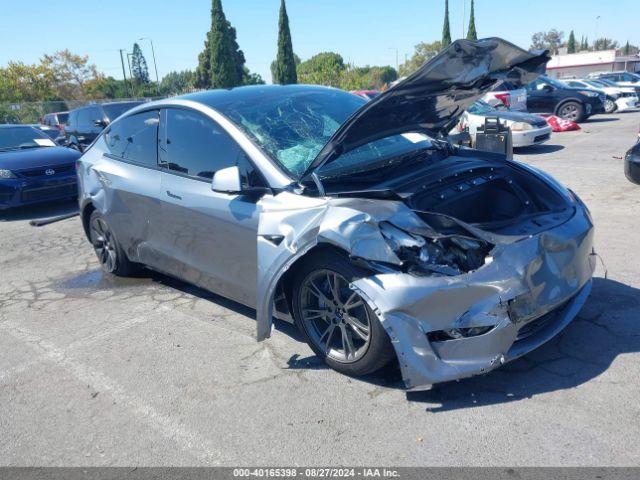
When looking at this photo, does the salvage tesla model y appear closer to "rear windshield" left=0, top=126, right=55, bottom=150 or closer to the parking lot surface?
the parking lot surface

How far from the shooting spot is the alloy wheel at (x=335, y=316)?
3.29 m

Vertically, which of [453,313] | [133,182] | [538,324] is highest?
[133,182]

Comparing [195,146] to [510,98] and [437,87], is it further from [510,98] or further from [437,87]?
[510,98]

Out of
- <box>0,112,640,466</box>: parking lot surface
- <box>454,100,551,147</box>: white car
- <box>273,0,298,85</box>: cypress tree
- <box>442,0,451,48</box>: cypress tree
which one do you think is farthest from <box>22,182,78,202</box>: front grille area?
<box>442,0,451,48</box>: cypress tree

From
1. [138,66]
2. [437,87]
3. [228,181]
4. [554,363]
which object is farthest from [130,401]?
[138,66]

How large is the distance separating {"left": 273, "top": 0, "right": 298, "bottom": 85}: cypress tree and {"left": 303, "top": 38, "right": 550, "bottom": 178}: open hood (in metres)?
48.2

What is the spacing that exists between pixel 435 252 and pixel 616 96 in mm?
22883

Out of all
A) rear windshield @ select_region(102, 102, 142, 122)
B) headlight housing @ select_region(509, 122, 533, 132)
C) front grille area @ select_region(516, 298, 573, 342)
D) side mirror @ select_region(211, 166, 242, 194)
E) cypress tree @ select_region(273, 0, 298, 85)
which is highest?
cypress tree @ select_region(273, 0, 298, 85)

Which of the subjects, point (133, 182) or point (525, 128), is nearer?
point (133, 182)

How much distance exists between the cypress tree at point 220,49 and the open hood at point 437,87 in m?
49.9

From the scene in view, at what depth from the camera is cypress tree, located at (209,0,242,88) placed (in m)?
51.8

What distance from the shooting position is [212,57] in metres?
52.6

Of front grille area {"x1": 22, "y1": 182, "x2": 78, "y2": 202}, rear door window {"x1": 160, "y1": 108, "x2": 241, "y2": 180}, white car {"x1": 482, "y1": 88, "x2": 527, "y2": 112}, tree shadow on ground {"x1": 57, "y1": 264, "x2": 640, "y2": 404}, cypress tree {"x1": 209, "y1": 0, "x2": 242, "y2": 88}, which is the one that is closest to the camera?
tree shadow on ground {"x1": 57, "y1": 264, "x2": 640, "y2": 404}

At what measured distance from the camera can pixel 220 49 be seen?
52.0 meters
